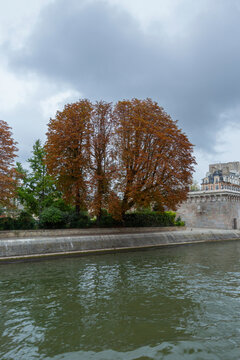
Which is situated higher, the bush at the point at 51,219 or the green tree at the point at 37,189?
the green tree at the point at 37,189

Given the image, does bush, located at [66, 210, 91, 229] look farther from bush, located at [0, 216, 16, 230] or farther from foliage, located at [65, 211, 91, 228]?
bush, located at [0, 216, 16, 230]

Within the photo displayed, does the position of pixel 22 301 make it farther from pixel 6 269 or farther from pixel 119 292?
pixel 6 269


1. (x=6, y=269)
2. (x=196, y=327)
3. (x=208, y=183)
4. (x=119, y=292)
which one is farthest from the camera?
(x=208, y=183)

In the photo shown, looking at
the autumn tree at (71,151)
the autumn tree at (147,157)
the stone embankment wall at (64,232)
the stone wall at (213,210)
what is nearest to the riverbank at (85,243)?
the stone embankment wall at (64,232)

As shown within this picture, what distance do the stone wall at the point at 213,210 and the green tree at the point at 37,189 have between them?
31.8 metres

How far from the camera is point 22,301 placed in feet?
39.5

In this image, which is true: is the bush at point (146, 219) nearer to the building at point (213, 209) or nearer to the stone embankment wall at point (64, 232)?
the stone embankment wall at point (64, 232)

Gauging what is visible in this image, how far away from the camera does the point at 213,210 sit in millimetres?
56000

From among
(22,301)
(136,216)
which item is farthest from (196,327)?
(136,216)

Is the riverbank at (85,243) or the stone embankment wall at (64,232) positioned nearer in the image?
the riverbank at (85,243)

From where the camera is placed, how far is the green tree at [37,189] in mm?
37375

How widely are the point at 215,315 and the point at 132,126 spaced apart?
81.4ft

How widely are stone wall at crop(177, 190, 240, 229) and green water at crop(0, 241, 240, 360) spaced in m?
39.3

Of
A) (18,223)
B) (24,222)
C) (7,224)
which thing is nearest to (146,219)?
(24,222)
